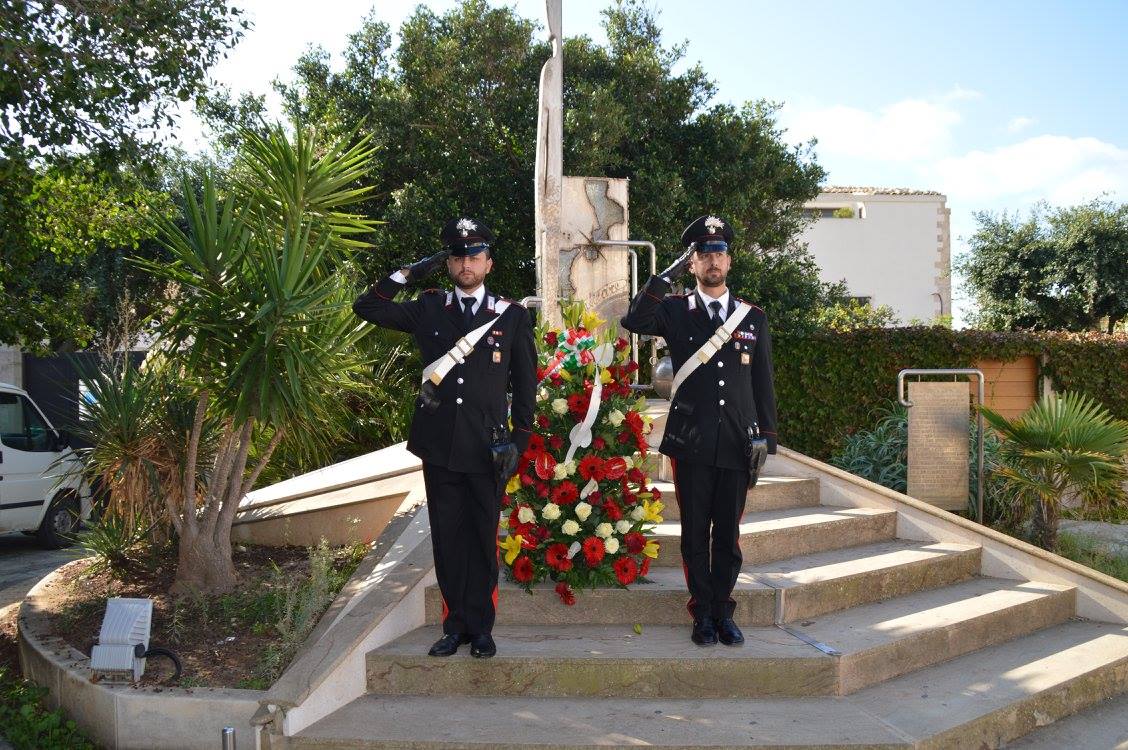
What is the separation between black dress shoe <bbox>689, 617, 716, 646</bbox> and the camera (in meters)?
4.06

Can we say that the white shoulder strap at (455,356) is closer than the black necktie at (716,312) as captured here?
Yes

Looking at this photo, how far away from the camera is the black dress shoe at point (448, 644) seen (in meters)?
3.96

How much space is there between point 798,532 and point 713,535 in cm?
121

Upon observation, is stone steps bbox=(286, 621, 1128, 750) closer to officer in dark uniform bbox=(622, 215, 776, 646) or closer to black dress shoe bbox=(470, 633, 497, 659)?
black dress shoe bbox=(470, 633, 497, 659)

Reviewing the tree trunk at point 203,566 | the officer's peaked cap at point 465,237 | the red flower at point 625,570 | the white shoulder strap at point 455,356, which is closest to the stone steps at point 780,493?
the red flower at point 625,570

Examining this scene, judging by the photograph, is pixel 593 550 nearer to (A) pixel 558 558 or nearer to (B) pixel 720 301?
(A) pixel 558 558

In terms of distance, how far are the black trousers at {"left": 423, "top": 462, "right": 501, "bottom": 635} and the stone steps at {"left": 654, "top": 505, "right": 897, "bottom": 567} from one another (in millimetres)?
1196

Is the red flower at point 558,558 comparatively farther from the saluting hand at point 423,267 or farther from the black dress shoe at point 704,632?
the saluting hand at point 423,267

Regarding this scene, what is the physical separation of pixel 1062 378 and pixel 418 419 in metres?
8.60

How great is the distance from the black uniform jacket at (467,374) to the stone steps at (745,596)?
0.87 meters

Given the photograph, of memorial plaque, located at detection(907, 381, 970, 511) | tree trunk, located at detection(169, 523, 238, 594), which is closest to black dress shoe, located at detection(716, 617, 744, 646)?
tree trunk, located at detection(169, 523, 238, 594)

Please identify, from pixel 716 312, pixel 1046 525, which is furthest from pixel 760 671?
pixel 1046 525

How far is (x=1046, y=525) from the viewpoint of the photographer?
6445 millimetres

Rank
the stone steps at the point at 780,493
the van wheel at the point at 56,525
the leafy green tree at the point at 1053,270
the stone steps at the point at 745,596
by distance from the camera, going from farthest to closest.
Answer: the leafy green tree at the point at 1053,270
the van wheel at the point at 56,525
the stone steps at the point at 780,493
the stone steps at the point at 745,596
